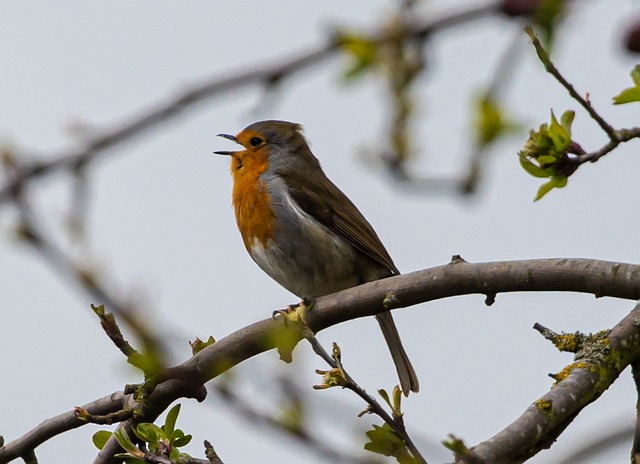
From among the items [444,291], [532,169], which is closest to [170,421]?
[444,291]

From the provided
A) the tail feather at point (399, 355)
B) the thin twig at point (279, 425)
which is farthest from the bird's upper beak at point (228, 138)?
the thin twig at point (279, 425)

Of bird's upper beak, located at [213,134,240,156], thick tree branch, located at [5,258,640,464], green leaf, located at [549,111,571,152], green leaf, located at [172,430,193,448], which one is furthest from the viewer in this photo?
bird's upper beak, located at [213,134,240,156]

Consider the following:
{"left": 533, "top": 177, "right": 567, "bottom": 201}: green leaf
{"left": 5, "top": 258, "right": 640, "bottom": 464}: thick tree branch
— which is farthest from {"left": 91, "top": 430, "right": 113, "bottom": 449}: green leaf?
{"left": 533, "top": 177, "right": 567, "bottom": 201}: green leaf

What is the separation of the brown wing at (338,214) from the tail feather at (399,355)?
381mm

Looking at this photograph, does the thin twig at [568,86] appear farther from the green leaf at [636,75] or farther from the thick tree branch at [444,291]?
the thick tree branch at [444,291]

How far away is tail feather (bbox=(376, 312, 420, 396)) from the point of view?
6.00 m

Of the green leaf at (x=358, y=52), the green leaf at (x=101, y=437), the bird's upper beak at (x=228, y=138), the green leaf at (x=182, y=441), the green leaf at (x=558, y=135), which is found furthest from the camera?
the bird's upper beak at (x=228, y=138)

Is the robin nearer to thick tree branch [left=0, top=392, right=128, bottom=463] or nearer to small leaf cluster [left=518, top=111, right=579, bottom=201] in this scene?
thick tree branch [left=0, top=392, right=128, bottom=463]

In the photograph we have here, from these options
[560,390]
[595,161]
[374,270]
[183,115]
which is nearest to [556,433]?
[560,390]

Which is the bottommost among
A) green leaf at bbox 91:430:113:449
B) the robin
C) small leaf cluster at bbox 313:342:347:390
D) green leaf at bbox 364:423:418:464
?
green leaf at bbox 364:423:418:464

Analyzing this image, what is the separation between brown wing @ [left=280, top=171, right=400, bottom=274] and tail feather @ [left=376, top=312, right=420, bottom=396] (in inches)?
15.0

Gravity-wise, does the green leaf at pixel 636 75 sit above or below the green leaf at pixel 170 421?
above

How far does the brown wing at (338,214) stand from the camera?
5.88 meters

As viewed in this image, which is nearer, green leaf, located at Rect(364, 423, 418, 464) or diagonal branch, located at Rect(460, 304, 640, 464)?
green leaf, located at Rect(364, 423, 418, 464)
